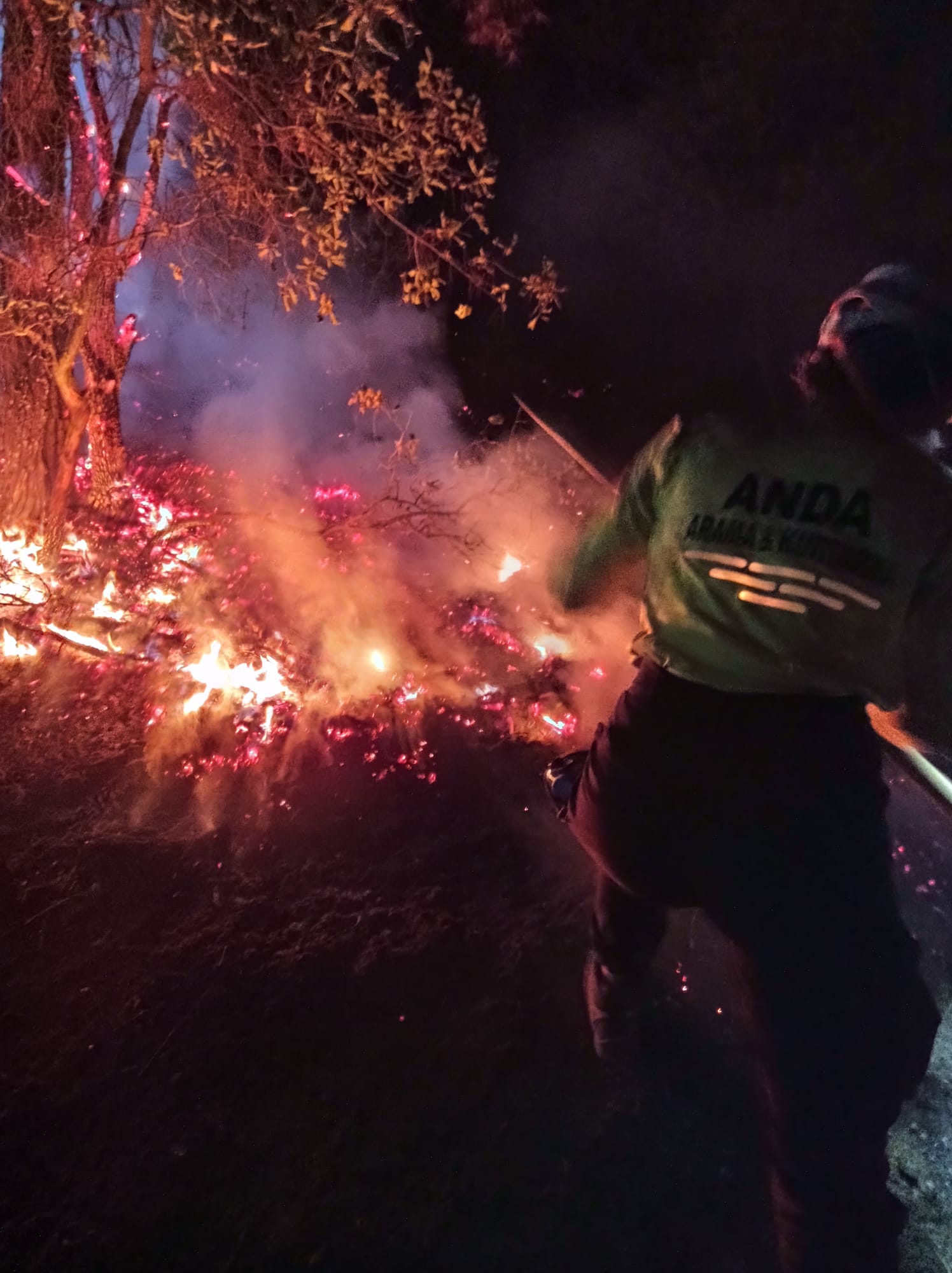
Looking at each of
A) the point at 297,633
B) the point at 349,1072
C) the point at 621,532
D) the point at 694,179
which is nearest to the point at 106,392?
the point at 297,633

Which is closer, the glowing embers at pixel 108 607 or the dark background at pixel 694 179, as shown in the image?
the glowing embers at pixel 108 607

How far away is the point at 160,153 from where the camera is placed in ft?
17.1

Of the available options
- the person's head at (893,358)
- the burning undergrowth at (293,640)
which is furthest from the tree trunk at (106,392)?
the person's head at (893,358)

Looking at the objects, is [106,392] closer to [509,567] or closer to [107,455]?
[107,455]

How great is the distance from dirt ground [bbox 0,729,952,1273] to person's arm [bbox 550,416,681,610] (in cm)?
164

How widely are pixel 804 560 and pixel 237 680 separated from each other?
12.4 ft

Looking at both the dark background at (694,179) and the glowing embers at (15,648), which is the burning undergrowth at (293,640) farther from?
the dark background at (694,179)

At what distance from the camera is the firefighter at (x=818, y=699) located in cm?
178

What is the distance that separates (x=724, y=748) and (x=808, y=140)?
7.72 metres

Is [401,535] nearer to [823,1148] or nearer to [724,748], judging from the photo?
[724,748]

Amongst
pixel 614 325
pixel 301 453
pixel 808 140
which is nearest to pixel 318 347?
pixel 301 453

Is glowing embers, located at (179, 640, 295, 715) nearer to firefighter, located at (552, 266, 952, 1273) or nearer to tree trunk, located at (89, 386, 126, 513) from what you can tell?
tree trunk, located at (89, 386, 126, 513)

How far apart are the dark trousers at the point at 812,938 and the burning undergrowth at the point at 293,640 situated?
232cm

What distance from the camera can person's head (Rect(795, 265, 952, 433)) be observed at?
1757 mm
